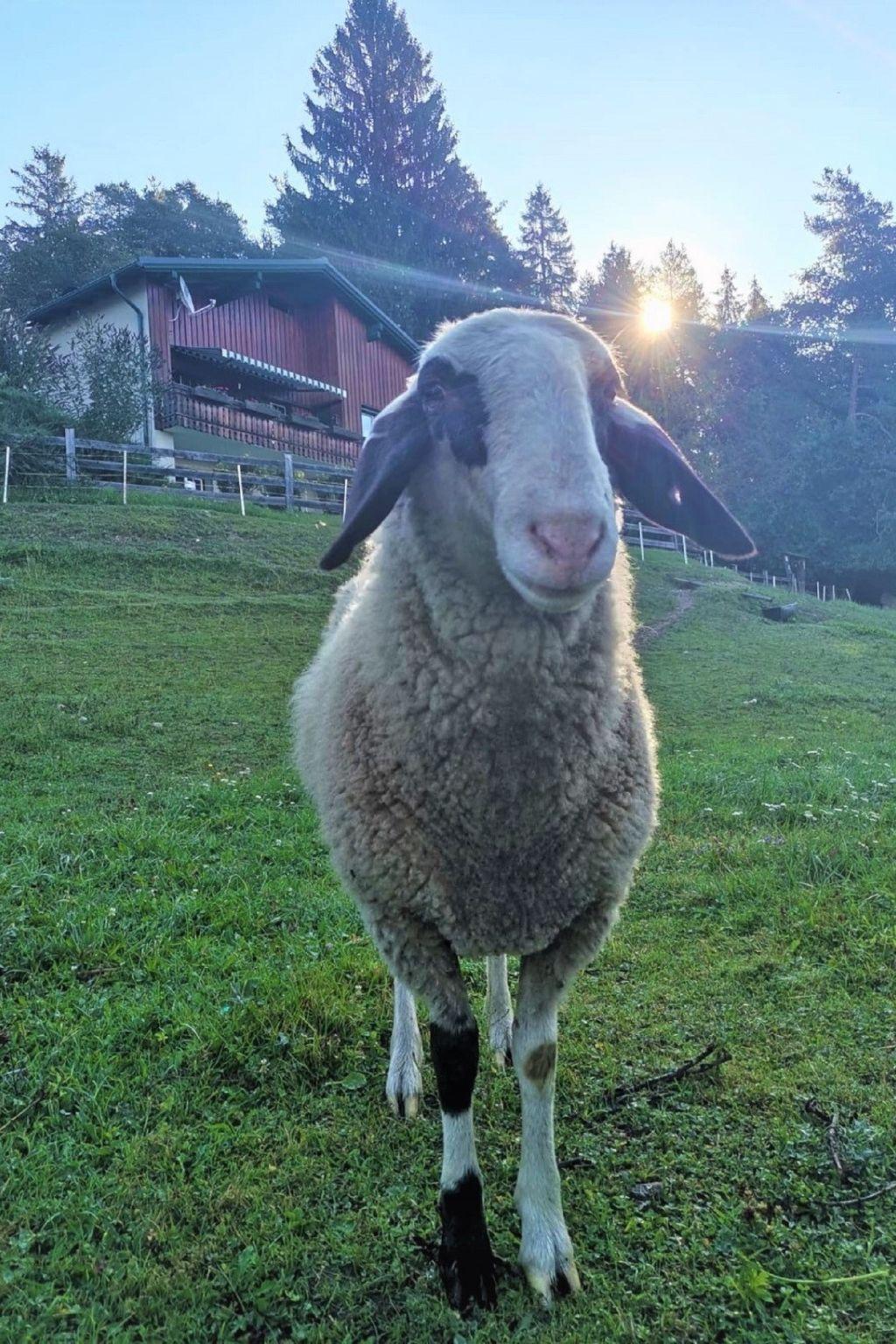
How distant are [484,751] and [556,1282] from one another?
1.35 meters

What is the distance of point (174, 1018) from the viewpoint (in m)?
3.21

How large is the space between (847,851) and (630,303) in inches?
1863

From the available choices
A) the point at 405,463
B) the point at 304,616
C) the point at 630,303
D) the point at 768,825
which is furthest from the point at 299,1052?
the point at 630,303

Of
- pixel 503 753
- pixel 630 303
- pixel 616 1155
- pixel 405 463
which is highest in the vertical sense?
pixel 630 303

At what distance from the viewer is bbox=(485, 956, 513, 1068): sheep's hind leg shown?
322 centimetres

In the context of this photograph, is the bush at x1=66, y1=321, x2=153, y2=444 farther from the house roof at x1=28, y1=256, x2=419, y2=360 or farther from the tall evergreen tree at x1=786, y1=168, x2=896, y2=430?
the tall evergreen tree at x1=786, y1=168, x2=896, y2=430

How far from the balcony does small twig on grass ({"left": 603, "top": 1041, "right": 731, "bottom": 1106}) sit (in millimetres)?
22799

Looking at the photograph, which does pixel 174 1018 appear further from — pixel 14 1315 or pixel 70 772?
pixel 70 772

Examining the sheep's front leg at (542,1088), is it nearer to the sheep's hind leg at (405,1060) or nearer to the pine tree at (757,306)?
the sheep's hind leg at (405,1060)

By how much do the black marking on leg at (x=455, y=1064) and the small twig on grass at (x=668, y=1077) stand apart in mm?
744

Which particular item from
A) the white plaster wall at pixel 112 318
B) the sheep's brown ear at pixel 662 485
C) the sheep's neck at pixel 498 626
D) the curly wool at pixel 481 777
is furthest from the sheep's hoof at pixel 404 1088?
the white plaster wall at pixel 112 318

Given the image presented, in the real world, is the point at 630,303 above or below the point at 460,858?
above

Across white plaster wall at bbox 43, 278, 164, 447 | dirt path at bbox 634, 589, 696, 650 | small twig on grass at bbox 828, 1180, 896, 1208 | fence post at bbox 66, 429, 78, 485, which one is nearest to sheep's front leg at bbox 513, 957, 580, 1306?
small twig on grass at bbox 828, 1180, 896, 1208

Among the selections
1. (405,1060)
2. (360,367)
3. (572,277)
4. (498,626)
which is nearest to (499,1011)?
(405,1060)
